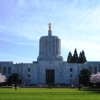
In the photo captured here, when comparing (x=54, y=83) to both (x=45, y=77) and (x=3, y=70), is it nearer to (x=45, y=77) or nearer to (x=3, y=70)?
(x=45, y=77)

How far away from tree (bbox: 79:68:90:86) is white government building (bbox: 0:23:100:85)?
6.38 meters

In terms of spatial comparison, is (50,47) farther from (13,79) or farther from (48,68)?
(13,79)

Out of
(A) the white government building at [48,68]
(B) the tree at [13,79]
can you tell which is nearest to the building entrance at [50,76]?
(A) the white government building at [48,68]

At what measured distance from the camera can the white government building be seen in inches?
3578

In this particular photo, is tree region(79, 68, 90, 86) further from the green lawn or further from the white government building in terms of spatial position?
the green lawn

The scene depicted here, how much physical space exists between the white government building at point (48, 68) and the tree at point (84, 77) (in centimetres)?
638

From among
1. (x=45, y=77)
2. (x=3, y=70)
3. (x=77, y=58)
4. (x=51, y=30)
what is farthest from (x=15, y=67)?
(x=77, y=58)

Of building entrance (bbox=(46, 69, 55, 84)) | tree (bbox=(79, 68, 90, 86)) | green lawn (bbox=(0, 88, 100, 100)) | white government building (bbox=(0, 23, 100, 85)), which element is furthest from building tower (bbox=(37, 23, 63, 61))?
green lawn (bbox=(0, 88, 100, 100))

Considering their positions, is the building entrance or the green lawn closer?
the green lawn

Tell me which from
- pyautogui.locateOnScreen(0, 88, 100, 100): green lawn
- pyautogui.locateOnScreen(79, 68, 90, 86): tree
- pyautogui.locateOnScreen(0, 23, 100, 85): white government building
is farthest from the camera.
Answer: pyautogui.locateOnScreen(0, 23, 100, 85): white government building

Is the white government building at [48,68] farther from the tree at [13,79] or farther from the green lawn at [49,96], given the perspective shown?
the green lawn at [49,96]

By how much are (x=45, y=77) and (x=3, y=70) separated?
14.1m

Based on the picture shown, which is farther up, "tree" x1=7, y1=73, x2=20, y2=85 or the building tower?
the building tower

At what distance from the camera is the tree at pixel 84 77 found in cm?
8211
